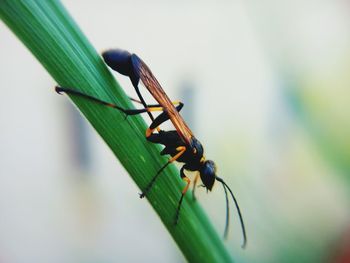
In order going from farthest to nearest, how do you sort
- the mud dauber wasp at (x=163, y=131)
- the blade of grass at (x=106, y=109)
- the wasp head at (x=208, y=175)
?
the wasp head at (x=208, y=175) → the mud dauber wasp at (x=163, y=131) → the blade of grass at (x=106, y=109)

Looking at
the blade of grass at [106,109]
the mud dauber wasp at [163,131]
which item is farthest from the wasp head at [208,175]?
the blade of grass at [106,109]

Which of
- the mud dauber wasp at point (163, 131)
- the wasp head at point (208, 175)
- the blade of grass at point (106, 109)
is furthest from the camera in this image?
the wasp head at point (208, 175)

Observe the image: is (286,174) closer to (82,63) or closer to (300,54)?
(300,54)

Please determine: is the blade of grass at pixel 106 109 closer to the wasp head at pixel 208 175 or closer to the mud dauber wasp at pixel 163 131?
the mud dauber wasp at pixel 163 131

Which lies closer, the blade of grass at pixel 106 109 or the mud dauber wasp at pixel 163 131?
the blade of grass at pixel 106 109

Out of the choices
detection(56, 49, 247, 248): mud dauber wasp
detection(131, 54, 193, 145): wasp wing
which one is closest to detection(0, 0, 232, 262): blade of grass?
detection(56, 49, 247, 248): mud dauber wasp
